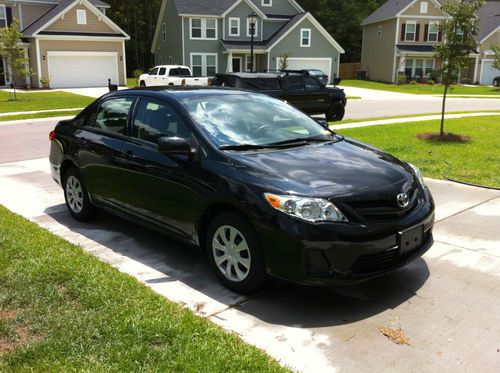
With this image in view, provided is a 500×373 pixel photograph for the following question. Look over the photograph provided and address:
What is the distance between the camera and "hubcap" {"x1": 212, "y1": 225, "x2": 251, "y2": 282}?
13.8 feet

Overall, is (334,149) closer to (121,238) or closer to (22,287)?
(121,238)

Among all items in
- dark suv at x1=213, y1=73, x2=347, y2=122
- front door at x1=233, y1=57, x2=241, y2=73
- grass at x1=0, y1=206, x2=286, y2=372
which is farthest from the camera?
front door at x1=233, y1=57, x2=241, y2=73

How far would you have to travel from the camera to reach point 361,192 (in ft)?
13.2

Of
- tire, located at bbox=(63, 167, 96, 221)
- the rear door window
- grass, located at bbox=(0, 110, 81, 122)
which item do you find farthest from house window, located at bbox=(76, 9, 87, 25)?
the rear door window

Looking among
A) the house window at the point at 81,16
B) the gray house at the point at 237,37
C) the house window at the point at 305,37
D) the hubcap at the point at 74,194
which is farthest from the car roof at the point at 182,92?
the house window at the point at 305,37

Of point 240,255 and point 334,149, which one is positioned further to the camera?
point 334,149

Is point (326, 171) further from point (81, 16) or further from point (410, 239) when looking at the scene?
point (81, 16)

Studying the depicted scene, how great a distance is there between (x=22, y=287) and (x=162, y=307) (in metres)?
1.20

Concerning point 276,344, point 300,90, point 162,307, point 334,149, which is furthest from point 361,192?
point 300,90

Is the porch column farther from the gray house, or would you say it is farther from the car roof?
the car roof

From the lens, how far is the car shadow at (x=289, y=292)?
401 centimetres

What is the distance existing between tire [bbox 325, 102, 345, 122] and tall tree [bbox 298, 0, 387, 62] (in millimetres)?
46310

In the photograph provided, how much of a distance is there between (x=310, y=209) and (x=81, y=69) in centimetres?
3645

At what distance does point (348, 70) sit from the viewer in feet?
180
